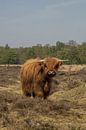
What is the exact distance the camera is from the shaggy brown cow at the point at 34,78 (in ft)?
42.1

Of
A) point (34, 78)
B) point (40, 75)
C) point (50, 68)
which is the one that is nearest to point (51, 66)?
point (50, 68)

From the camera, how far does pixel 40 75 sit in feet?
42.0

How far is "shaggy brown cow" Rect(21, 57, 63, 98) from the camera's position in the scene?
12.5m

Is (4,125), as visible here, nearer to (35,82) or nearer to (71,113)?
(71,113)

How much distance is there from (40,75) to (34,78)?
306 mm

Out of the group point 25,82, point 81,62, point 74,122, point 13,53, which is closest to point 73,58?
point 81,62

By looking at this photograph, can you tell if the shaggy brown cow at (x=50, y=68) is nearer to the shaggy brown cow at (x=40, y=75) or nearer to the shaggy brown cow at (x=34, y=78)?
the shaggy brown cow at (x=40, y=75)

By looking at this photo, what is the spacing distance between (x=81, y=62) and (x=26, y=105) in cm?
5723

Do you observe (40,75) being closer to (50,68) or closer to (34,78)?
(34,78)

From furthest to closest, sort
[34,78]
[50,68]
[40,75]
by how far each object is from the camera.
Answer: [34,78]
[40,75]
[50,68]

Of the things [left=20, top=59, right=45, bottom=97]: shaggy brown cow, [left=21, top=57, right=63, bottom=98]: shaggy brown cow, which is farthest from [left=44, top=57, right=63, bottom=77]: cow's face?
[left=20, top=59, right=45, bottom=97]: shaggy brown cow

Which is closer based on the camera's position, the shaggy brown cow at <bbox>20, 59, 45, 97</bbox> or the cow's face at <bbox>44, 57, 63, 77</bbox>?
the cow's face at <bbox>44, 57, 63, 77</bbox>

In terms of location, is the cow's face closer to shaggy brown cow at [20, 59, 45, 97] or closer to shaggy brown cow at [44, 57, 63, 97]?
shaggy brown cow at [44, 57, 63, 97]

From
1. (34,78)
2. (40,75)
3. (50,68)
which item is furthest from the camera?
(34,78)
